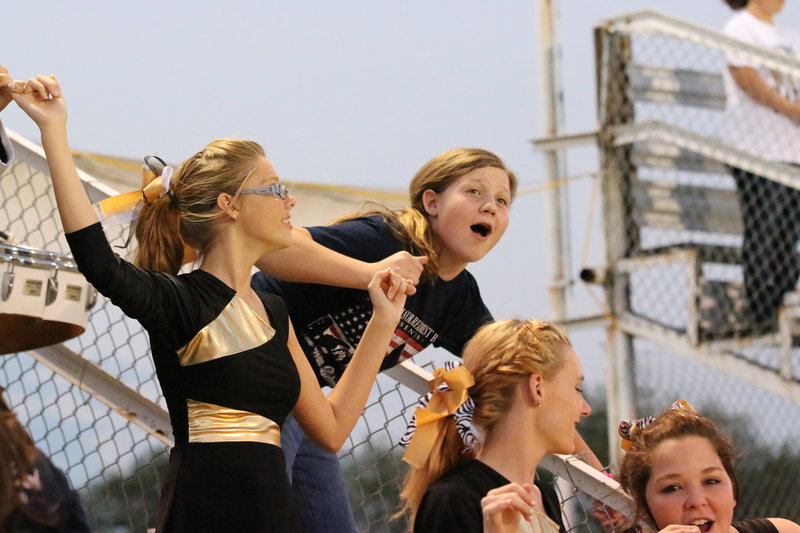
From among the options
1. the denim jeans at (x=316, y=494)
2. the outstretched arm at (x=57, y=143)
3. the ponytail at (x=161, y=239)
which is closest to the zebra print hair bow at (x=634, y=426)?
the denim jeans at (x=316, y=494)

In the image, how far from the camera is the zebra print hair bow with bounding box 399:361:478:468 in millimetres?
2762

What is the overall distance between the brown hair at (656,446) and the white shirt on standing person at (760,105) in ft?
9.20

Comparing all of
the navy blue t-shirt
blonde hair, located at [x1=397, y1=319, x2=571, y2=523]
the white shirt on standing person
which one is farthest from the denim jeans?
the white shirt on standing person

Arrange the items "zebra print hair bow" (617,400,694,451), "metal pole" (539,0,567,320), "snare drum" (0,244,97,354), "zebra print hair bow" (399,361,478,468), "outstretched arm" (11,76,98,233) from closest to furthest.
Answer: "outstretched arm" (11,76,98,233) < "zebra print hair bow" (399,361,478,468) < "snare drum" (0,244,97,354) < "zebra print hair bow" (617,400,694,451) < "metal pole" (539,0,567,320)

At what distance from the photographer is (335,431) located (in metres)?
2.71

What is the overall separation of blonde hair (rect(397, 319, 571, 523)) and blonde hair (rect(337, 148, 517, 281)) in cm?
33

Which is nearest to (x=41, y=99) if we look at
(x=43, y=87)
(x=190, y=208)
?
(x=43, y=87)

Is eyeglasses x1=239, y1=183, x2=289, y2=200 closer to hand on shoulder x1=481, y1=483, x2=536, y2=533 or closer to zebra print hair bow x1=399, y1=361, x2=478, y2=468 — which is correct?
zebra print hair bow x1=399, y1=361, x2=478, y2=468

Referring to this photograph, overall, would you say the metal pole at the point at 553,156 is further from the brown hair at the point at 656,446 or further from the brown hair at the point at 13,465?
the brown hair at the point at 13,465

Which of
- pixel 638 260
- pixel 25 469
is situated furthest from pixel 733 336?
pixel 25 469

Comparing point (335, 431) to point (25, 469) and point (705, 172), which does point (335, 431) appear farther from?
point (705, 172)

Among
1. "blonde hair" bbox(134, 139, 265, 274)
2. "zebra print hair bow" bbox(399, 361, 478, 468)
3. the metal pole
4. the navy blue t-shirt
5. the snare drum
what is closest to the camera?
"blonde hair" bbox(134, 139, 265, 274)

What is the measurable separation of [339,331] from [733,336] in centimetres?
372

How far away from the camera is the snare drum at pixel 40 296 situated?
287 centimetres
